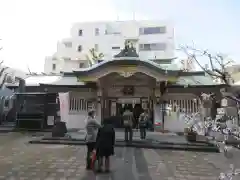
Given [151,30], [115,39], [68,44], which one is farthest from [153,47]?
[68,44]

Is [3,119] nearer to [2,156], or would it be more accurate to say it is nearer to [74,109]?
[74,109]

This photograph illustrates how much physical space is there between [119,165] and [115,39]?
36400 mm

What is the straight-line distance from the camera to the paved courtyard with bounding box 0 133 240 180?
582cm

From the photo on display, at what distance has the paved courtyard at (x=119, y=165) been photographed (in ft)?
19.1

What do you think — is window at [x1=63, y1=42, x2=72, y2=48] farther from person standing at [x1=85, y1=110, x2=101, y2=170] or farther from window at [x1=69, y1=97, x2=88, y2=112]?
person standing at [x1=85, y1=110, x2=101, y2=170]

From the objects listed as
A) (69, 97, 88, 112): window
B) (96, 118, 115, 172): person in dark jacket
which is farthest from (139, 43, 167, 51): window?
(96, 118, 115, 172): person in dark jacket

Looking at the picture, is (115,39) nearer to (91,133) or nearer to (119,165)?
(119,165)

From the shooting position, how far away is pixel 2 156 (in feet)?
26.6

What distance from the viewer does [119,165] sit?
6.97m

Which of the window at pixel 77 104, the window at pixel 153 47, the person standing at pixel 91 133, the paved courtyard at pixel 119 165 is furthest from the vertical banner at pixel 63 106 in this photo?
the window at pixel 153 47

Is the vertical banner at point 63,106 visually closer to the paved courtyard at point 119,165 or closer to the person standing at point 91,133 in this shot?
the paved courtyard at point 119,165

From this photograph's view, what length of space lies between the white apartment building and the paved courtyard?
32520 millimetres

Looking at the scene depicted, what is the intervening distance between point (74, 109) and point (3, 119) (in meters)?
9.27

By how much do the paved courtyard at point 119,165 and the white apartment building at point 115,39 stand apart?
107 feet
